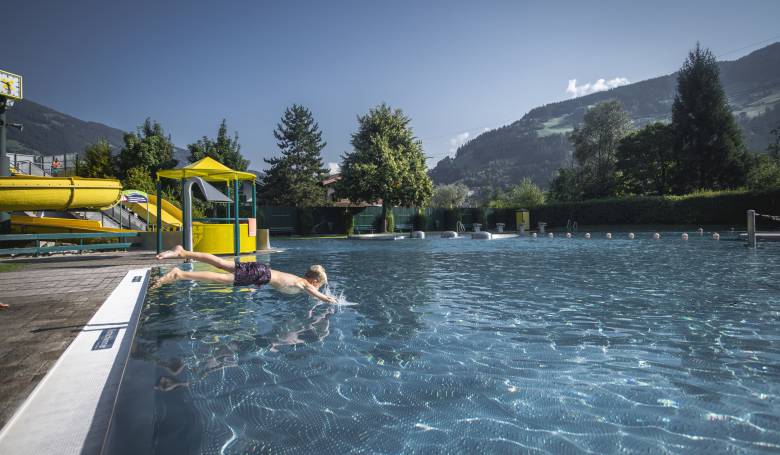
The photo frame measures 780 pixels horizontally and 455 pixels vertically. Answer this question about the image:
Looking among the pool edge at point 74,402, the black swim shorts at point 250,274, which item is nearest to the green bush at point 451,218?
the black swim shorts at point 250,274

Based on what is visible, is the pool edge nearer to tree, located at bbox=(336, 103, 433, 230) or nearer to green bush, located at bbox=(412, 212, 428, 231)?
tree, located at bbox=(336, 103, 433, 230)

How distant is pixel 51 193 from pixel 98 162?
25218 mm

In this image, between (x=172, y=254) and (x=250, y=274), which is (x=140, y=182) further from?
(x=172, y=254)

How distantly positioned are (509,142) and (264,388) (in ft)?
542

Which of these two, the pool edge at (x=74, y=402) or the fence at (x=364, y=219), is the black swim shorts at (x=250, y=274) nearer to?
the pool edge at (x=74, y=402)

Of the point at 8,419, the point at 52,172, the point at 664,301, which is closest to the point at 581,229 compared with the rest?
the point at 664,301

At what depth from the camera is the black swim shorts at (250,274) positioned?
596 centimetres

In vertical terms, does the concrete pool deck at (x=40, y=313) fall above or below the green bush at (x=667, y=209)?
below

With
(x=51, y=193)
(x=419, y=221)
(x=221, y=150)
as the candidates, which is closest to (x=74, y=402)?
(x=51, y=193)

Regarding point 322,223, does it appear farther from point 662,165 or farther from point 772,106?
point 772,106

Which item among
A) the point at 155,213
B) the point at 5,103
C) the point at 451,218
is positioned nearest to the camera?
the point at 5,103

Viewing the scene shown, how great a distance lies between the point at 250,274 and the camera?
6016 millimetres

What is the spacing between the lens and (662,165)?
43.6 metres

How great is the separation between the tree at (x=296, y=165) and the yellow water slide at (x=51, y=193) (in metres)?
32.2
